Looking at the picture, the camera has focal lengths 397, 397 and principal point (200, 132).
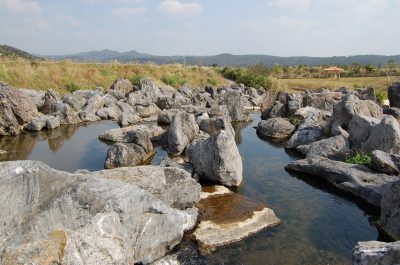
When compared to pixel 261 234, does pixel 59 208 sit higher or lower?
higher

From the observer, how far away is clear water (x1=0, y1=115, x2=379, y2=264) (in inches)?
443

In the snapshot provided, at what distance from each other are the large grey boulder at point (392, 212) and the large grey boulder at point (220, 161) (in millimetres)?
5678

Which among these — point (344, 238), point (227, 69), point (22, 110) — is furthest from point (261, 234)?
point (227, 69)

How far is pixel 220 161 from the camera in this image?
16.0 meters

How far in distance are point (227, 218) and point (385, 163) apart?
7.93 meters

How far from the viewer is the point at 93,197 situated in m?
9.98

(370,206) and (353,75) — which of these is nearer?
(370,206)

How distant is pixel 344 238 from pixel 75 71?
39457 mm

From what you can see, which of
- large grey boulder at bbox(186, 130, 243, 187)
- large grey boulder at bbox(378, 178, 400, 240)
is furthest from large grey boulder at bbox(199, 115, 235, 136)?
large grey boulder at bbox(378, 178, 400, 240)

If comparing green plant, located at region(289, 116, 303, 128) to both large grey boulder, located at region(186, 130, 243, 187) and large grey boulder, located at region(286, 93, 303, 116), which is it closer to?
large grey boulder, located at region(286, 93, 303, 116)

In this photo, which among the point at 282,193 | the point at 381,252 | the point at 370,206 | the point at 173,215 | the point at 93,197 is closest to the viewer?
the point at 381,252

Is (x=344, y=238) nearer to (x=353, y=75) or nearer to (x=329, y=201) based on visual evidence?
(x=329, y=201)

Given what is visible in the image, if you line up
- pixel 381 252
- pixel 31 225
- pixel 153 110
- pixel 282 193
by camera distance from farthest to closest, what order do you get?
pixel 153 110 → pixel 282 193 → pixel 31 225 → pixel 381 252

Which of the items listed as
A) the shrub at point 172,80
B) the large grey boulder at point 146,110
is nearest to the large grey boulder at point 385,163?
the large grey boulder at point 146,110
